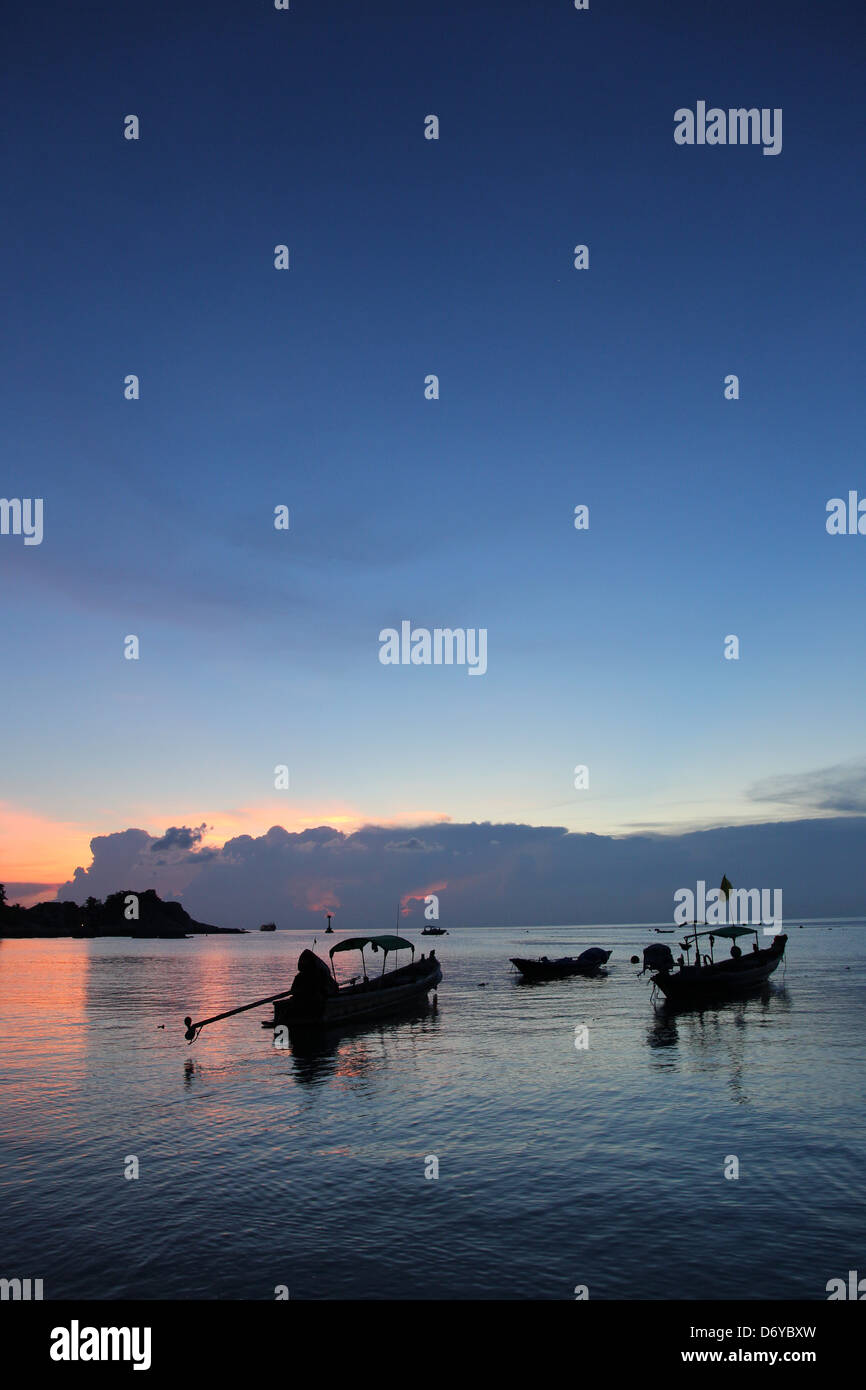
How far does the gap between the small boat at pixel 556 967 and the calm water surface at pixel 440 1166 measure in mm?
56394

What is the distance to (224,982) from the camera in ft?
386

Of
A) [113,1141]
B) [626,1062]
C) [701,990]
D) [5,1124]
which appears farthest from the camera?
[701,990]

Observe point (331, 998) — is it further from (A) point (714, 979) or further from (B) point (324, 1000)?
(A) point (714, 979)

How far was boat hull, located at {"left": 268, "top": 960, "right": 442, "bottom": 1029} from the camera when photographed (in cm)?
5281

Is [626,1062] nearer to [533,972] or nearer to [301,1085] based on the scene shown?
[301,1085]

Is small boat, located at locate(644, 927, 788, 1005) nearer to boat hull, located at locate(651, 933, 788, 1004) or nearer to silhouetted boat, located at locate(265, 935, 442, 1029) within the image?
boat hull, located at locate(651, 933, 788, 1004)

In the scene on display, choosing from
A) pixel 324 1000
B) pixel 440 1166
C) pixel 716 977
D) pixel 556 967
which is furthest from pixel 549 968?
pixel 440 1166

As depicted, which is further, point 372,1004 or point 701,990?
point 701,990

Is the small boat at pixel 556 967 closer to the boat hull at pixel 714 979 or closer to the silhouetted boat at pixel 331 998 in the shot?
the boat hull at pixel 714 979

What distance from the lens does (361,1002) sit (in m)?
58.8

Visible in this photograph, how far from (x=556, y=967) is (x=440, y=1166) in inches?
3652

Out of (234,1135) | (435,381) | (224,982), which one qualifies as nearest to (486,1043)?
(234,1135)
